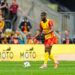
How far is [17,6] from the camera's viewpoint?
2453 centimetres

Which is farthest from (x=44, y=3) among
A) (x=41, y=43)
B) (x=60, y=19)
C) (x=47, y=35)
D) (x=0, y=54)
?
(x=47, y=35)

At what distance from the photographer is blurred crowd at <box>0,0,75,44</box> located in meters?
23.5

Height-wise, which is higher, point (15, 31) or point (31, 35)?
point (15, 31)

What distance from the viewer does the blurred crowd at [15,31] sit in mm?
23469

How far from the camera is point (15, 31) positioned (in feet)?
80.3

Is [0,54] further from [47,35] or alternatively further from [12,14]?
[47,35]

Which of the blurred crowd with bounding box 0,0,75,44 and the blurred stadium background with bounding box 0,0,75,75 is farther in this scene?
the blurred crowd with bounding box 0,0,75,44

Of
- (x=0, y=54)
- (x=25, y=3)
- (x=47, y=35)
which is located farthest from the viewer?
(x=25, y=3)

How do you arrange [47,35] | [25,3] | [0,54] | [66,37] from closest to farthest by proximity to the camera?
1. [47,35]
2. [0,54]
3. [66,37]
4. [25,3]

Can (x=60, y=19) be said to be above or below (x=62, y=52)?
above

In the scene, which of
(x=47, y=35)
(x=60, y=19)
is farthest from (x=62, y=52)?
(x=47, y=35)

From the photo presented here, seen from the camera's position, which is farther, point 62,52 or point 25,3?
point 25,3

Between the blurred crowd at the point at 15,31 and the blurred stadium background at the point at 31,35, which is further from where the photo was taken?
the blurred crowd at the point at 15,31

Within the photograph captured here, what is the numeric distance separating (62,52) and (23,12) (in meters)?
3.97
